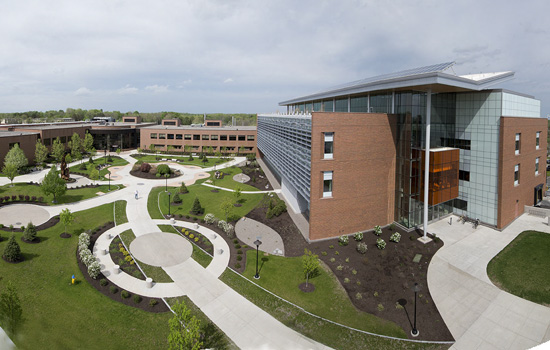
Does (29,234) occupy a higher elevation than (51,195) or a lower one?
lower

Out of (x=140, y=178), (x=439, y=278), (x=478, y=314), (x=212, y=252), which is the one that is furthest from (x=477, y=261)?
(x=140, y=178)

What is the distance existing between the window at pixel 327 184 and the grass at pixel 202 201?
10.2 meters

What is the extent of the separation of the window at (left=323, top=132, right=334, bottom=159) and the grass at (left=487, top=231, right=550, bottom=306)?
13.9 m

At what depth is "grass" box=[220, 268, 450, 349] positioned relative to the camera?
51.6 feet

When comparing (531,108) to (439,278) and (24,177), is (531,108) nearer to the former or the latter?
(439,278)

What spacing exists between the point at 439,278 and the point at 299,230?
11204mm

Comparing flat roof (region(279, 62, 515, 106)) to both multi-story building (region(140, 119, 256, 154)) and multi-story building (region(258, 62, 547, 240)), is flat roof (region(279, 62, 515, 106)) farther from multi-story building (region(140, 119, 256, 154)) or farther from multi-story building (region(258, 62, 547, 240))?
multi-story building (region(140, 119, 256, 154))

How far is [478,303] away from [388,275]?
5238 millimetres

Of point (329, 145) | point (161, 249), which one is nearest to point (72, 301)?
point (161, 249)

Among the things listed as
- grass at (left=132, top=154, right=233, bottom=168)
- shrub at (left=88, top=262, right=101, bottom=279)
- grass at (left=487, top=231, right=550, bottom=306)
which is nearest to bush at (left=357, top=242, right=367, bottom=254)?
grass at (left=487, top=231, right=550, bottom=306)

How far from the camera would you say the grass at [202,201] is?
→ 33.5m

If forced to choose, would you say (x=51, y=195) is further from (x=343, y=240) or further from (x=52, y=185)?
(x=343, y=240)

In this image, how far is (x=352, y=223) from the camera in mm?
26891

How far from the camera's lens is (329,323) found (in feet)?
55.7
